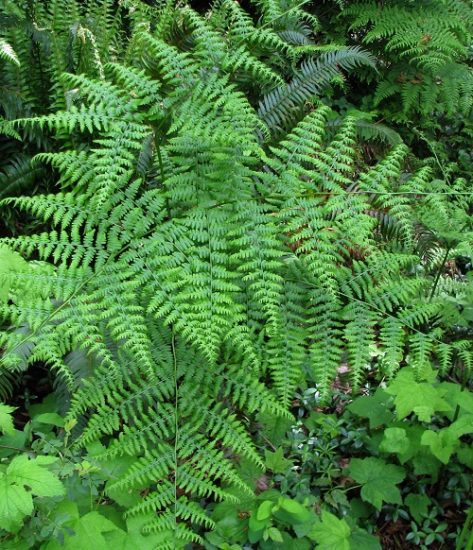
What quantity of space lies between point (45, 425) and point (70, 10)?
247cm

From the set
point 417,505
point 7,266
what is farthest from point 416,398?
point 7,266

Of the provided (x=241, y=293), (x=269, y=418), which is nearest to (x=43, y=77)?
(x=241, y=293)

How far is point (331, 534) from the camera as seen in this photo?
2227 mm

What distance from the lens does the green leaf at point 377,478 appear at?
2467 millimetres

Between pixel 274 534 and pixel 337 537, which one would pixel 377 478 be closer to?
pixel 337 537

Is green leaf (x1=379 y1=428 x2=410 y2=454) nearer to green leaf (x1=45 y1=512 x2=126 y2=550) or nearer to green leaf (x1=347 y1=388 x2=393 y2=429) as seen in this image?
green leaf (x1=347 y1=388 x2=393 y2=429)

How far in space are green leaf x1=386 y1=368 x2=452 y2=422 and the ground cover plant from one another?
1cm

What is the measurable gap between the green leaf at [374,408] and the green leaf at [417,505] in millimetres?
363

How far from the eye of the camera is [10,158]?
308 centimetres

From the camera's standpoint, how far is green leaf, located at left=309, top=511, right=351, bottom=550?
7.21 ft

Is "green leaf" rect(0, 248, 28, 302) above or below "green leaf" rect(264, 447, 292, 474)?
above

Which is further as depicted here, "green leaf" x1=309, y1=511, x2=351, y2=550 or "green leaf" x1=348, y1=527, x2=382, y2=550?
"green leaf" x1=348, y1=527, x2=382, y2=550

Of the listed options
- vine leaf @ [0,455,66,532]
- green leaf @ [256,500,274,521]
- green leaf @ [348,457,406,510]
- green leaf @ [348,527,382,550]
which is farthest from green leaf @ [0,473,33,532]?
green leaf @ [348,457,406,510]

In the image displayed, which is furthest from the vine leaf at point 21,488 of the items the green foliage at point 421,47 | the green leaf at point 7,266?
the green foliage at point 421,47
